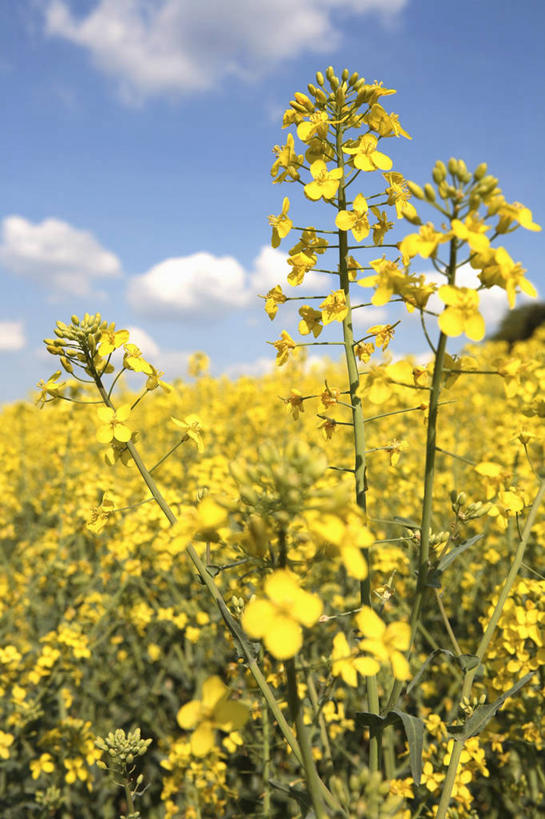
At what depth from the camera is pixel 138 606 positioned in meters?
4.51

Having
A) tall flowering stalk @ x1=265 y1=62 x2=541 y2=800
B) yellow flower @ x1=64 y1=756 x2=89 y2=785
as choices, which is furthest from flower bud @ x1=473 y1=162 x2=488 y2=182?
yellow flower @ x1=64 y1=756 x2=89 y2=785

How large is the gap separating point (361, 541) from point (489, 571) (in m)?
4.59

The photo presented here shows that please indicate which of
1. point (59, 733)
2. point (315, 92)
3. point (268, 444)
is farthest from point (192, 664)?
point (315, 92)

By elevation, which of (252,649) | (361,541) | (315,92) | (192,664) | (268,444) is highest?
(315,92)

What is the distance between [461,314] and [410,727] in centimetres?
110

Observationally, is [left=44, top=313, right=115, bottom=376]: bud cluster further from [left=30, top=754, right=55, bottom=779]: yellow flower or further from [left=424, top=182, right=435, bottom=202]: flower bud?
[left=30, top=754, right=55, bottom=779]: yellow flower

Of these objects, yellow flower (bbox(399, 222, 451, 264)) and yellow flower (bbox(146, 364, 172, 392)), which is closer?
yellow flower (bbox(399, 222, 451, 264))

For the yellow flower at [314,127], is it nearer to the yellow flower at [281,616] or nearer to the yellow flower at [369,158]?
the yellow flower at [369,158]

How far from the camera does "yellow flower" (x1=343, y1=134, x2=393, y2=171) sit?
1.90 m

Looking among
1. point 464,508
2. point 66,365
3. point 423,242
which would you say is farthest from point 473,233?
point 66,365

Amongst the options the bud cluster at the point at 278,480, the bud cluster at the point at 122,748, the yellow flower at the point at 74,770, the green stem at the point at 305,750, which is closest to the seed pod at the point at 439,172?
the bud cluster at the point at 278,480

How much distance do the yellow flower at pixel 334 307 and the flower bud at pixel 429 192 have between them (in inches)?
20.0

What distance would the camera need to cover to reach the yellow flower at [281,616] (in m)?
1.02

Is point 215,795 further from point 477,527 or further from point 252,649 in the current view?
point 477,527
